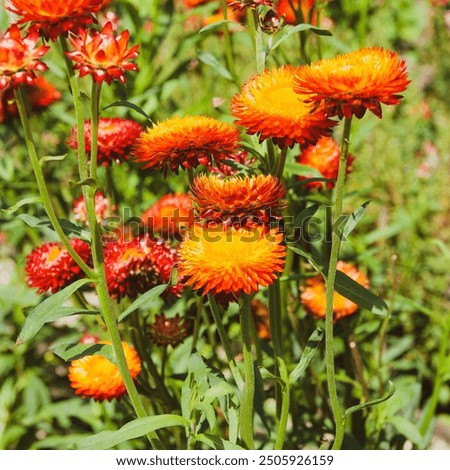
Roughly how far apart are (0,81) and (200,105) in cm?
135

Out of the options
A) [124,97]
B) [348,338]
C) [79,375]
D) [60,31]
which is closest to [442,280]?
[348,338]

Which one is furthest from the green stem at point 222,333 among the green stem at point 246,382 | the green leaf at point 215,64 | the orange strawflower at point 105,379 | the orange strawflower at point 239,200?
the green leaf at point 215,64

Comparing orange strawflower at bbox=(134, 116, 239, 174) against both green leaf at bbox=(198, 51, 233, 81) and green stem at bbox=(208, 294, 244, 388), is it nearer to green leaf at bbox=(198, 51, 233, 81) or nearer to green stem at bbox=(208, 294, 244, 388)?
green stem at bbox=(208, 294, 244, 388)

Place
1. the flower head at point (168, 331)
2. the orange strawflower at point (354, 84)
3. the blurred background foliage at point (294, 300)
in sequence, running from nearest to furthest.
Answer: the orange strawflower at point (354, 84) → the flower head at point (168, 331) → the blurred background foliage at point (294, 300)

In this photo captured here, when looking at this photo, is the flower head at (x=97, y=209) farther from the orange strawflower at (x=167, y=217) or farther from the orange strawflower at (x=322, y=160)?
the orange strawflower at (x=322, y=160)

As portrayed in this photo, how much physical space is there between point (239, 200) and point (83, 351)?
0.41 m

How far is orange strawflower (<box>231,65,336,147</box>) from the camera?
1.08m

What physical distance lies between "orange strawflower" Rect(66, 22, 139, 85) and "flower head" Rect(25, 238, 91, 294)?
1.46 feet

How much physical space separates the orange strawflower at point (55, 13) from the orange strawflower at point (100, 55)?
21mm

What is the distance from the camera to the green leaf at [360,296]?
123cm

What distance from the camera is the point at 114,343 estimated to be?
1163 mm

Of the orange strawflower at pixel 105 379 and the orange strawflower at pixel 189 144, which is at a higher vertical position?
the orange strawflower at pixel 189 144
